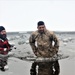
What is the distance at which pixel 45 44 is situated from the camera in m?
8.05

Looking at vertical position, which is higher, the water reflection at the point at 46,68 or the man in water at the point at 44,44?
the man in water at the point at 44,44

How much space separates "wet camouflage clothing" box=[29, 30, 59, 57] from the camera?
8052mm

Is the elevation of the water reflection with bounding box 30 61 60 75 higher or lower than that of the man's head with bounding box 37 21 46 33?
lower

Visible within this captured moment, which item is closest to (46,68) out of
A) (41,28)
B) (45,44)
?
(45,44)

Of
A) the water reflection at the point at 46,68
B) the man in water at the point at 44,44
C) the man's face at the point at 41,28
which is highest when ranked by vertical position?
the man's face at the point at 41,28

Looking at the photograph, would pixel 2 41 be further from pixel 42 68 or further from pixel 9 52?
pixel 42 68

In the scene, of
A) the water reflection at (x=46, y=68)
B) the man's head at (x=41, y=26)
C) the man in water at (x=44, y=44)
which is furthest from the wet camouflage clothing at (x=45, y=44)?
the water reflection at (x=46, y=68)

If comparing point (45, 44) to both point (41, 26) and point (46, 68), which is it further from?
point (46, 68)

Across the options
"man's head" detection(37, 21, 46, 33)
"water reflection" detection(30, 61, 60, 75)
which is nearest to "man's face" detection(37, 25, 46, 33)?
"man's head" detection(37, 21, 46, 33)

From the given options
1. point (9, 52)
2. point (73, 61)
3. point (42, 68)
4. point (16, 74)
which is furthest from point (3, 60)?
point (73, 61)

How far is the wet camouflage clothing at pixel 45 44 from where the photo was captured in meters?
8.05

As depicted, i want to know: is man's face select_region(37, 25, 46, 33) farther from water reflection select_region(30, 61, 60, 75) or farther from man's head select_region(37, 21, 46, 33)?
water reflection select_region(30, 61, 60, 75)

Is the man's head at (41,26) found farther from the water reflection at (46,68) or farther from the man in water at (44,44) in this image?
the water reflection at (46,68)

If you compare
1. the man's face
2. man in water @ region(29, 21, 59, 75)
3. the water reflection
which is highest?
the man's face
